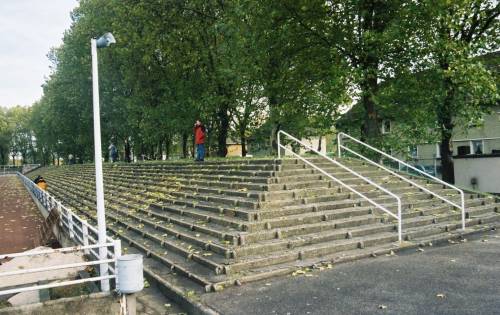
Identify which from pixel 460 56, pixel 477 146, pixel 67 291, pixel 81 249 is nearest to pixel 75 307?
pixel 81 249

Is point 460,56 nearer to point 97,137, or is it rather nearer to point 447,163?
point 447,163

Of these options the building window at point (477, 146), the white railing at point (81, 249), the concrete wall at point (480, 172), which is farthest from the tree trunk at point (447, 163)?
the white railing at point (81, 249)

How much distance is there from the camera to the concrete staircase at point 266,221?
820 centimetres

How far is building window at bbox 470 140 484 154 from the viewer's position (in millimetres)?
30781

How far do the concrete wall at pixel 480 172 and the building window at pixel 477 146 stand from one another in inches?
376

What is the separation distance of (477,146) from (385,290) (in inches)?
1133

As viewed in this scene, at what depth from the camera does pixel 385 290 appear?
21.9ft

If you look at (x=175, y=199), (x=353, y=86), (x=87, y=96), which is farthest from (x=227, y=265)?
(x=87, y=96)

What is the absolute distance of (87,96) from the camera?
3597 cm

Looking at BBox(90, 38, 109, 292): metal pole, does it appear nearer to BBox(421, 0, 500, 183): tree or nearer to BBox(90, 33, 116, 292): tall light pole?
BBox(90, 33, 116, 292): tall light pole

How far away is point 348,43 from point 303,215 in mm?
10693

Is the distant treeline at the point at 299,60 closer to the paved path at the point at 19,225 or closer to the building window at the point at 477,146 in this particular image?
the paved path at the point at 19,225

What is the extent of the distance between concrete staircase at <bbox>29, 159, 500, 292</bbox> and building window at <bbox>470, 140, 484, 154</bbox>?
18.8m

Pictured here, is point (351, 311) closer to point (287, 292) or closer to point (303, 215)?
point (287, 292)
